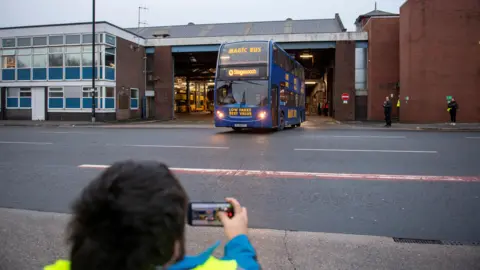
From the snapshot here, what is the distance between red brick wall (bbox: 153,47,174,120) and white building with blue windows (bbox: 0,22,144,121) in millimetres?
4315

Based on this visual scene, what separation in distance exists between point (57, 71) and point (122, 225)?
33.8 metres

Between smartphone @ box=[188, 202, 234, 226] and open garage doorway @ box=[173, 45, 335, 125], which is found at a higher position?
open garage doorway @ box=[173, 45, 335, 125]

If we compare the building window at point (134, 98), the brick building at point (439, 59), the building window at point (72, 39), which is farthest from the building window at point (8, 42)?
the brick building at point (439, 59)

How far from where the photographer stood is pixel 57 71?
31516 millimetres

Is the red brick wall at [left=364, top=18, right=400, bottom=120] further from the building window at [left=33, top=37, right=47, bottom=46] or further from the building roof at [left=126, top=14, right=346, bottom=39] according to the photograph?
the building window at [left=33, top=37, right=47, bottom=46]

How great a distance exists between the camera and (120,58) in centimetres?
3247

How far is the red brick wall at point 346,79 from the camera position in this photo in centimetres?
3347

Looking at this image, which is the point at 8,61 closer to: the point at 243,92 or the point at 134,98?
the point at 134,98

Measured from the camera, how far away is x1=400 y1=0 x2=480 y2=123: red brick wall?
995 inches

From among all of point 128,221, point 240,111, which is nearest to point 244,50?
point 240,111

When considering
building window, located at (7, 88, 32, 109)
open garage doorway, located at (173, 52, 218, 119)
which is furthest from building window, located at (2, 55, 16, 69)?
open garage doorway, located at (173, 52, 218, 119)

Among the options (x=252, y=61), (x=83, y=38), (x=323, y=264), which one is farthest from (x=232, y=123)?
(x=83, y=38)

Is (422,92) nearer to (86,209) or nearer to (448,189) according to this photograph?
(448,189)

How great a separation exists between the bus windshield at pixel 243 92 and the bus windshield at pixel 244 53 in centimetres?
88
